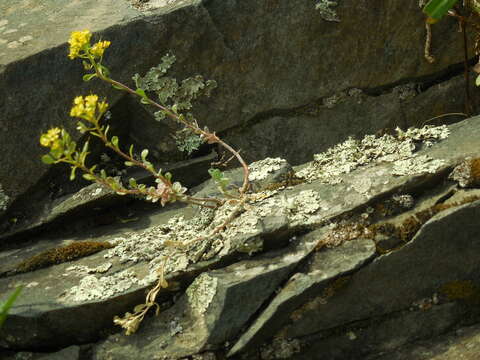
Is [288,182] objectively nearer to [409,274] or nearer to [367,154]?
[367,154]

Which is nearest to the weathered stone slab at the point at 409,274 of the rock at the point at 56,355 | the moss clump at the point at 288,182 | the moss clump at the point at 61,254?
the moss clump at the point at 288,182

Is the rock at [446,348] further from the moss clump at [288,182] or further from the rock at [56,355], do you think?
the rock at [56,355]

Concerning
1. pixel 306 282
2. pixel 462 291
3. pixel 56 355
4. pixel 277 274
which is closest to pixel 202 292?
pixel 277 274

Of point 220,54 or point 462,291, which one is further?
point 220,54

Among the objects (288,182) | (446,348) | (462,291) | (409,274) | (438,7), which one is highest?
(438,7)

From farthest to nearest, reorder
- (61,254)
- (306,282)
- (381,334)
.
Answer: (61,254), (381,334), (306,282)

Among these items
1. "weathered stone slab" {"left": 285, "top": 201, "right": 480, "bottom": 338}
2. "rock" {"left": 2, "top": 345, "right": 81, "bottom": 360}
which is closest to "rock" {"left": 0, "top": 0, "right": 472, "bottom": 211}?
"rock" {"left": 2, "top": 345, "right": 81, "bottom": 360}

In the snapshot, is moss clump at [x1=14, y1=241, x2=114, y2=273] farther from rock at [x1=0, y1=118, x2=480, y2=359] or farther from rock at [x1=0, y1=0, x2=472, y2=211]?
rock at [x1=0, y1=0, x2=472, y2=211]

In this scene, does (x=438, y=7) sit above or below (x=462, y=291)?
above

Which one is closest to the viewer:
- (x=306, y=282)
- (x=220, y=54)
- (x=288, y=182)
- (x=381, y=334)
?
(x=306, y=282)
